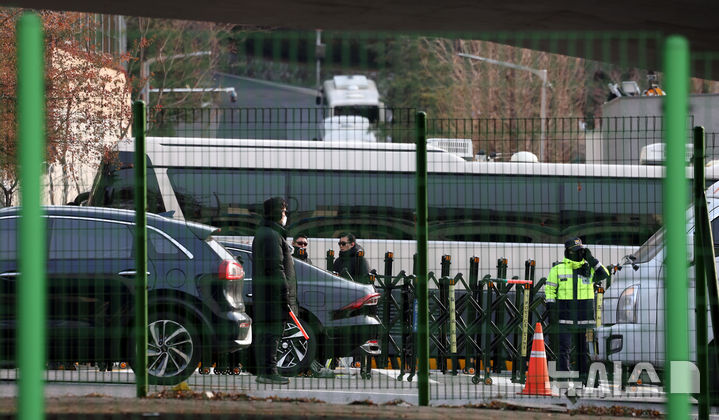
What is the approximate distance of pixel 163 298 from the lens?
9141 mm

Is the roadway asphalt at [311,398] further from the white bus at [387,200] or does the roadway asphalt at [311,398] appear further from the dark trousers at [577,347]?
the white bus at [387,200]

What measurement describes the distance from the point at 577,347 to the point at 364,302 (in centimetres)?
238

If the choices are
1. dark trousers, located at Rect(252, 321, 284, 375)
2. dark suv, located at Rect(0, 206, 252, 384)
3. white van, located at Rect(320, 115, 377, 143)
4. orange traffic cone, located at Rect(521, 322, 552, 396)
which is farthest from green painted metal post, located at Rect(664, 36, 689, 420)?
orange traffic cone, located at Rect(521, 322, 552, 396)

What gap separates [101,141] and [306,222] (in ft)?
21.9

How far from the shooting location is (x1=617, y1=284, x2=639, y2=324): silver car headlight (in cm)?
1016

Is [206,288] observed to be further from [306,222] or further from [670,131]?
[670,131]

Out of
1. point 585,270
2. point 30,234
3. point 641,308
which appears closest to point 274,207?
point 641,308

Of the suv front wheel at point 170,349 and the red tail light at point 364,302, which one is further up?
the red tail light at point 364,302

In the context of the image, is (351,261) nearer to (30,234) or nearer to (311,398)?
(311,398)

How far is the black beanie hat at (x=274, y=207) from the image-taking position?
9.69m

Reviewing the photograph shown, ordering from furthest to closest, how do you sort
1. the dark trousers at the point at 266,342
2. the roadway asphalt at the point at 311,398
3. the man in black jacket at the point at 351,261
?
1. the man in black jacket at the point at 351,261
2. the dark trousers at the point at 266,342
3. the roadway asphalt at the point at 311,398

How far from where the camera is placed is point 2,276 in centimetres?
802

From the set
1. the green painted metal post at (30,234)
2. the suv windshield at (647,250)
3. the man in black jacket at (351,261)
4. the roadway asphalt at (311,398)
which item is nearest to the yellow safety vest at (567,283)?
the suv windshield at (647,250)

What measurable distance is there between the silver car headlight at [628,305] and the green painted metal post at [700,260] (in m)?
1.07
